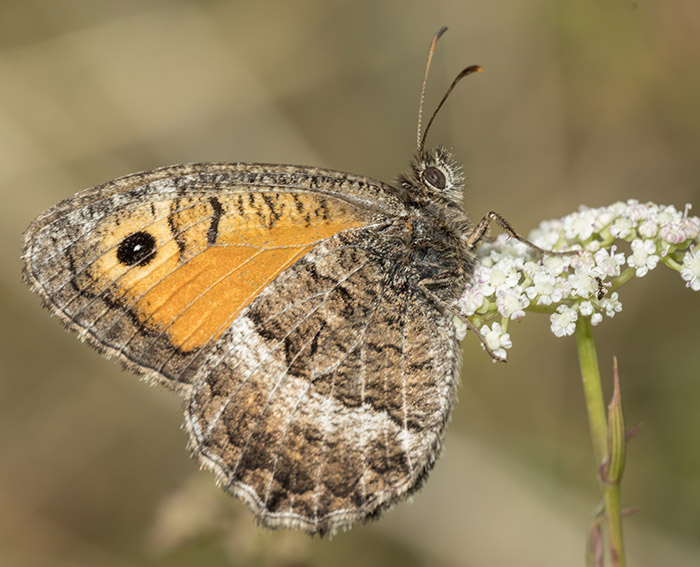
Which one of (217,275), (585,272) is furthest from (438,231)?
(217,275)

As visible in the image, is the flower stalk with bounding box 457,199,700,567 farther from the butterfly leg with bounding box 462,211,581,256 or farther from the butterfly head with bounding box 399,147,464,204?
the butterfly head with bounding box 399,147,464,204

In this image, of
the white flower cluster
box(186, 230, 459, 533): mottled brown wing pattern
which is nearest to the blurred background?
box(186, 230, 459, 533): mottled brown wing pattern

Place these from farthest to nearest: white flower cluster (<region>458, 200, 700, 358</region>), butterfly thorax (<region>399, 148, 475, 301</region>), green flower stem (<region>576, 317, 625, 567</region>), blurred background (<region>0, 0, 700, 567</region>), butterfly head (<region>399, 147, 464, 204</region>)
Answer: blurred background (<region>0, 0, 700, 567</region>) < butterfly head (<region>399, 147, 464, 204</region>) < butterfly thorax (<region>399, 148, 475, 301</region>) < white flower cluster (<region>458, 200, 700, 358</region>) < green flower stem (<region>576, 317, 625, 567</region>)

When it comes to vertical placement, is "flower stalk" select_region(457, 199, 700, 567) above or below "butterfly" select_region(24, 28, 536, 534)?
above

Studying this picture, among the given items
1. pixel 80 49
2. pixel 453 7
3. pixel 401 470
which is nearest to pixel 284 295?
pixel 401 470

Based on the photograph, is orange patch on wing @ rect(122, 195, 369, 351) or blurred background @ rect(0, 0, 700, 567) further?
blurred background @ rect(0, 0, 700, 567)

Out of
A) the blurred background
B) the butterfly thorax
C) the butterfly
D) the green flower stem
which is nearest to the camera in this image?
the green flower stem

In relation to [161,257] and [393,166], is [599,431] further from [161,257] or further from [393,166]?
[393,166]
